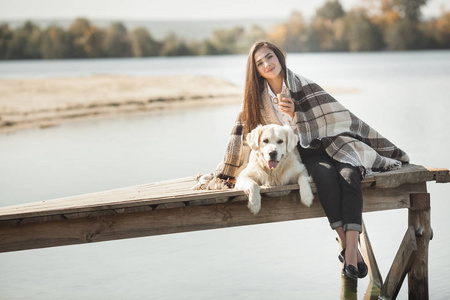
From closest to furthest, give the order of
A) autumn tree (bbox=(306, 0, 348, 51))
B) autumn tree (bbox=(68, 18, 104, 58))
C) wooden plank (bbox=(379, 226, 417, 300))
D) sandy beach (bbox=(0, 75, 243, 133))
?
wooden plank (bbox=(379, 226, 417, 300)) < sandy beach (bbox=(0, 75, 243, 133)) < autumn tree (bbox=(68, 18, 104, 58)) < autumn tree (bbox=(306, 0, 348, 51))

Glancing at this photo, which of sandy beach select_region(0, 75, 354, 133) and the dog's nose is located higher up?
sandy beach select_region(0, 75, 354, 133)

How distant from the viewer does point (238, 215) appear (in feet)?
17.0

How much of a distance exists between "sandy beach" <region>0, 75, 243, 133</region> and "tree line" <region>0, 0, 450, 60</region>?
33.4 metres

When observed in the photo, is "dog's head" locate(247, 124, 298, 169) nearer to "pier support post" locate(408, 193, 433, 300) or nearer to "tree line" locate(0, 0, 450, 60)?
"pier support post" locate(408, 193, 433, 300)

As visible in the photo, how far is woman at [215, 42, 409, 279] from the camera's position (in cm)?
529

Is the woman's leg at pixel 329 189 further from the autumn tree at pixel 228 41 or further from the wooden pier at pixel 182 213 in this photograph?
the autumn tree at pixel 228 41

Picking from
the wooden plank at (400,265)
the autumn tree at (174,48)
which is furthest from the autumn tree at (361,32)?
the wooden plank at (400,265)

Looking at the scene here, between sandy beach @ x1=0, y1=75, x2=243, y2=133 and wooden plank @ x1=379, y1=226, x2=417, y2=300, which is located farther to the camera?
sandy beach @ x1=0, y1=75, x2=243, y2=133

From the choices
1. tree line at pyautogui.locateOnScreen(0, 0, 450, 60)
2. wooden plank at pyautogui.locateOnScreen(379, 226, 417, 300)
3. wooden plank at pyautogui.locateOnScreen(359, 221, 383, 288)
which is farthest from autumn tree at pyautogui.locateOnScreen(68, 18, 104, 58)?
wooden plank at pyautogui.locateOnScreen(379, 226, 417, 300)

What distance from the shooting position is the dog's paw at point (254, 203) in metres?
5.02

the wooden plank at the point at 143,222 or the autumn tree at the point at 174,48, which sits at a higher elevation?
the autumn tree at the point at 174,48

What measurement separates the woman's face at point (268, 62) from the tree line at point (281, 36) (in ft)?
183

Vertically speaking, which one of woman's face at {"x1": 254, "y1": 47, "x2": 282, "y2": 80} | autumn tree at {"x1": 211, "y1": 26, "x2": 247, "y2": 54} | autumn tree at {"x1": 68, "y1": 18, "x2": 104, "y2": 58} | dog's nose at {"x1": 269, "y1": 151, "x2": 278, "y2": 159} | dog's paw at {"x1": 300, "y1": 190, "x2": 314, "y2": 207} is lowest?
dog's paw at {"x1": 300, "y1": 190, "x2": 314, "y2": 207}

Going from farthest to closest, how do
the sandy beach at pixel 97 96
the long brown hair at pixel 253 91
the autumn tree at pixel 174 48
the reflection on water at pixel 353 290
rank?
the autumn tree at pixel 174 48
the sandy beach at pixel 97 96
the reflection on water at pixel 353 290
the long brown hair at pixel 253 91
